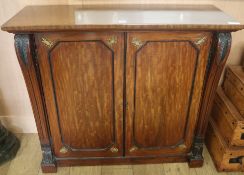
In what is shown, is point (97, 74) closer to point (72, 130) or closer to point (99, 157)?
point (72, 130)

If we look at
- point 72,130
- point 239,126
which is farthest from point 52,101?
point 239,126

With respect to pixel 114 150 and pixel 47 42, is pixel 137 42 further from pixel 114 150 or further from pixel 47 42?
pixel 114 150

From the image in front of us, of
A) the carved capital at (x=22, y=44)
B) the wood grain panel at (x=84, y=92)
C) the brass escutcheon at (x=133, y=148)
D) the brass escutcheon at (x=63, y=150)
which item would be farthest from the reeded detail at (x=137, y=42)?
the brass escutcheon at (x=63, y=150)

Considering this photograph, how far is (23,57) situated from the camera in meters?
1.28

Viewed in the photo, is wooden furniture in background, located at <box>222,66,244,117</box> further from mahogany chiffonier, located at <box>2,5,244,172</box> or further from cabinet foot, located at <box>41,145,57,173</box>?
cabinet foot, located at <box>41,145,57,173</box>

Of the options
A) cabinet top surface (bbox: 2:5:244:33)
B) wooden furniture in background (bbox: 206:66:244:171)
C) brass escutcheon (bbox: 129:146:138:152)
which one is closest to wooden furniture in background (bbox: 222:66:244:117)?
wooden furniture in background (bbox: 206:66:244:171)

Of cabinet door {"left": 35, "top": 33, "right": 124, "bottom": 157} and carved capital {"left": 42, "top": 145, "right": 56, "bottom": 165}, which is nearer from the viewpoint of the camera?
cabinet door {"left": 35, "top": 33, "right": 124, "bottom": 157}

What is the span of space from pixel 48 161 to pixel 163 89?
90 cm

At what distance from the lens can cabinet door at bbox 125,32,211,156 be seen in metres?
1.31

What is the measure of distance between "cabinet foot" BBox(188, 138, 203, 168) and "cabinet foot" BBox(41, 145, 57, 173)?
918 millimetres

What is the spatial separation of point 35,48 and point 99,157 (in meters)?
0.85

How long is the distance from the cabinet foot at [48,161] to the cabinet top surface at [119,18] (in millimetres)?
811

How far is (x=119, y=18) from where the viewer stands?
1275 millimetres

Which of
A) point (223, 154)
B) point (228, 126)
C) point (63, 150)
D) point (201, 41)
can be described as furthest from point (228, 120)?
point (63, 150)
